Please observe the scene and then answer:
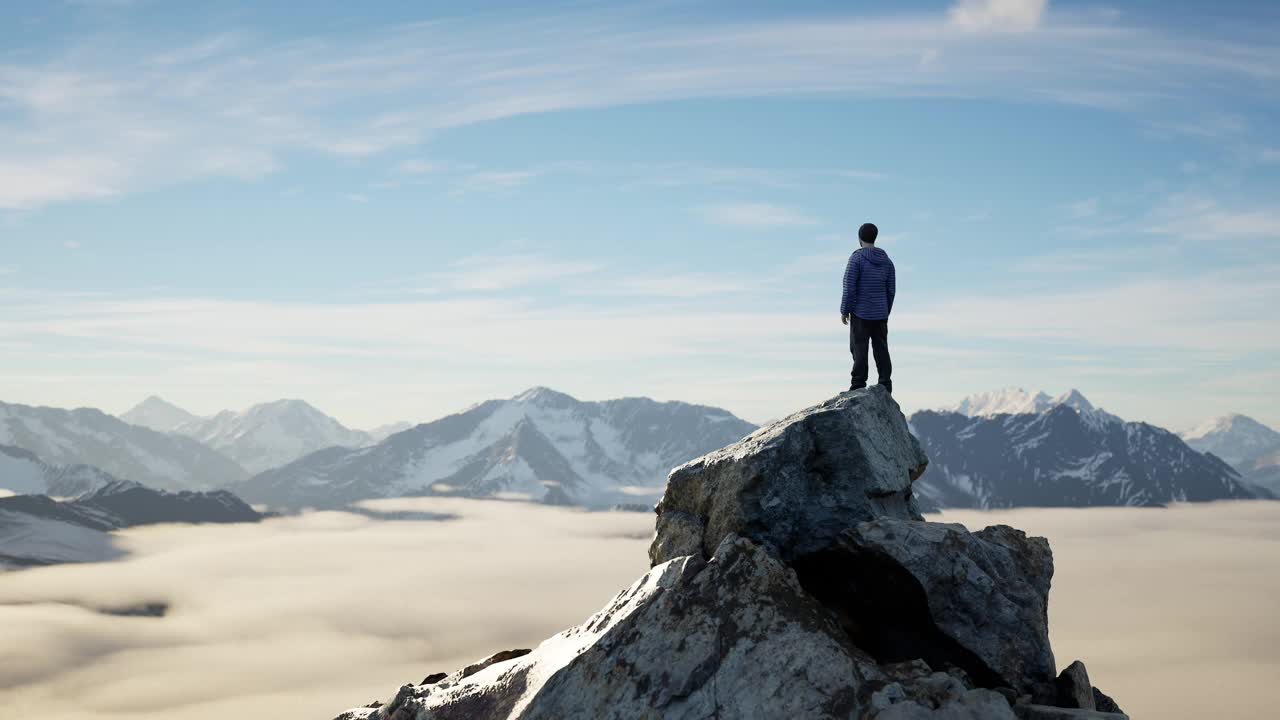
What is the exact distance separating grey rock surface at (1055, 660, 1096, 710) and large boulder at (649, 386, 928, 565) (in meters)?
5.69

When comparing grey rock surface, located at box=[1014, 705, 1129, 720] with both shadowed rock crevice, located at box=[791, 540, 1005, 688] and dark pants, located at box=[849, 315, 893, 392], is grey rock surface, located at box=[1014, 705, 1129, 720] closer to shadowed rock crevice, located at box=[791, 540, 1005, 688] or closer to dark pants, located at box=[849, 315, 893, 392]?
shadowed rock crevice, located at box=[791, 540, 1005, 688]

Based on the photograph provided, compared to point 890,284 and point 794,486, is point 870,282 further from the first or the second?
point 794,486

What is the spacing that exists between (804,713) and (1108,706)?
1382 cm

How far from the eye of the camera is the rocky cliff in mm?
18125

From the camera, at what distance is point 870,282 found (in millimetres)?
26766

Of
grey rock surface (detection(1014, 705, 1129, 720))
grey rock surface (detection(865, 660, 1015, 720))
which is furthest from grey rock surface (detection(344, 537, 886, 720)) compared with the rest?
grey rock surface (detection(1014, 705, 1129, 720))

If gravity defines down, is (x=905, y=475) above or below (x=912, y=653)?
above

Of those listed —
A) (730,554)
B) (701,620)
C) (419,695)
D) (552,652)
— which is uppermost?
(730,554)

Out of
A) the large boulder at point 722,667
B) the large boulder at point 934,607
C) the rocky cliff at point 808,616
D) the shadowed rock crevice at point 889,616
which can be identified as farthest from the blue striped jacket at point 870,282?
the large boulder at point 722,667

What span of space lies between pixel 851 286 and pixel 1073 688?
12.4 m

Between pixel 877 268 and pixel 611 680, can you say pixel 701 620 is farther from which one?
pixel 877 268

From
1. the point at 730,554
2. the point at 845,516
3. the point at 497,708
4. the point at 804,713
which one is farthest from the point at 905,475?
the point at 497,708

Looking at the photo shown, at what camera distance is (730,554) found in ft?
67.6

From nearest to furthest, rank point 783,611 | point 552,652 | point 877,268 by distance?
point 783,611
point 552,652
point 877,268
